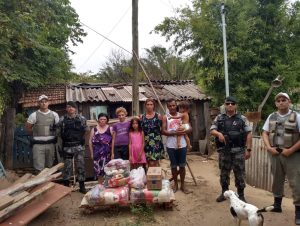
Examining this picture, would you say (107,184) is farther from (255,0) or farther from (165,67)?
(165,67)

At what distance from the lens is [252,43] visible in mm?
12250

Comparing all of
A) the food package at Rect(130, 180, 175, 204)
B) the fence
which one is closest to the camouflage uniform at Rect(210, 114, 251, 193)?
the food package at Rect(130, 180, 175, 204)

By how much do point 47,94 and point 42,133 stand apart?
7.38 metres

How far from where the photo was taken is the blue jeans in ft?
19.9

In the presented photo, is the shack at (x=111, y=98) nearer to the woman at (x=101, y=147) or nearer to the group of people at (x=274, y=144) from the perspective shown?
the woman at (x=101, y=147)

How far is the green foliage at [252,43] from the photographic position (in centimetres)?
1222

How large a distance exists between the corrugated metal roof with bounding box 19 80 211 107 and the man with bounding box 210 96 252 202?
7719mm

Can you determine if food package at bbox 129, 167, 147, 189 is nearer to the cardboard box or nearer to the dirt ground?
the cardboard box

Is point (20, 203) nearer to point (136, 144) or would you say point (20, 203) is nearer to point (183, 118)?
point (136, 144)

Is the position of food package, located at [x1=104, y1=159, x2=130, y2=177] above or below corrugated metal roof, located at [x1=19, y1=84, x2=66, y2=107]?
below

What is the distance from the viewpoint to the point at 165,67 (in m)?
23.1

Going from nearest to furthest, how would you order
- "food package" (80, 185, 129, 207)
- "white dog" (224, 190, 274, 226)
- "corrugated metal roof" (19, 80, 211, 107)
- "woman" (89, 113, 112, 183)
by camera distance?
1. "white dog" (224, 190, 274, 226)
2. "food package" (80, 185, 129, 207)
3. "woman" (89, 113, 112, 183)
4. "corrugated metal roof" (19, 80, 211, 107)

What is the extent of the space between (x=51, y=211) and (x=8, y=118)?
3168 mm

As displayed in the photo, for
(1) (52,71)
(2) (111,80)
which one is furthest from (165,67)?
(1) (52,71)
